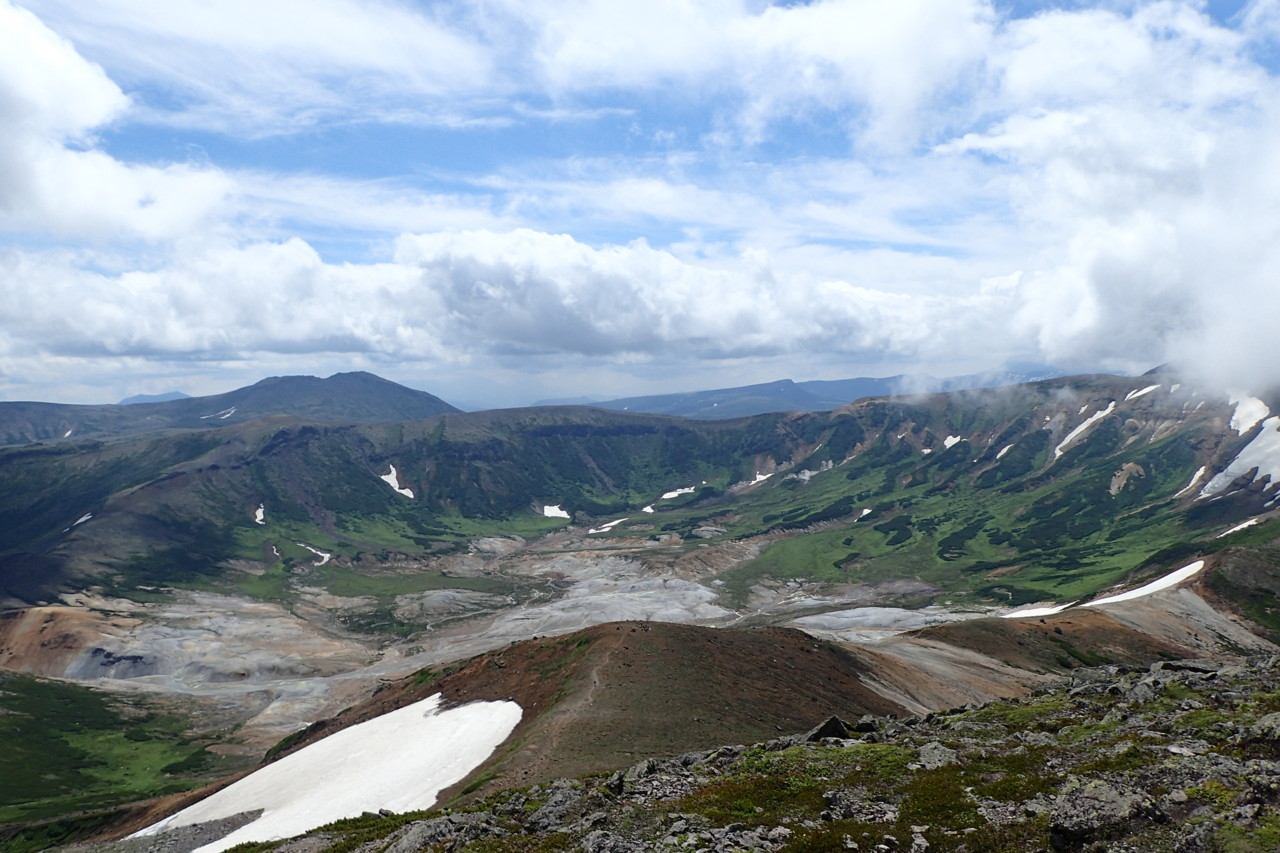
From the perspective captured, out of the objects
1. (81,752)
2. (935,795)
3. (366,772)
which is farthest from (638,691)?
(81,752)

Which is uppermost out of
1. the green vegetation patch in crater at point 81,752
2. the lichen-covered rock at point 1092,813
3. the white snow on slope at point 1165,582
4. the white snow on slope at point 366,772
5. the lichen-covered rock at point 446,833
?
the lichen-covered rock at point 1092,813

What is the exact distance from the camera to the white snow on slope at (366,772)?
5081 cm

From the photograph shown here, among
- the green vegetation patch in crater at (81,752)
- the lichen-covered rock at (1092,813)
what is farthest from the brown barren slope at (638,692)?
the green vegetation patch in crater at (81,752)

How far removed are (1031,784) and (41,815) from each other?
13709 centimetres

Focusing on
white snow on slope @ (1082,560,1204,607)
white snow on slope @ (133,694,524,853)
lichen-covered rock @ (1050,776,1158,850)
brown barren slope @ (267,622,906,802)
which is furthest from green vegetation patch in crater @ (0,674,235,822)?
→ white snow on slope @ (1082,560,1204,607)

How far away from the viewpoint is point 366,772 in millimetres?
58594

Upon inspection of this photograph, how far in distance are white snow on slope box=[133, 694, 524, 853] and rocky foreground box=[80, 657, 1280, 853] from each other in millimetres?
12208

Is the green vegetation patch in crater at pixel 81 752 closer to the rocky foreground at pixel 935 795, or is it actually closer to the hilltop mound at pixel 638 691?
the hilltop mound at pixel 638 691

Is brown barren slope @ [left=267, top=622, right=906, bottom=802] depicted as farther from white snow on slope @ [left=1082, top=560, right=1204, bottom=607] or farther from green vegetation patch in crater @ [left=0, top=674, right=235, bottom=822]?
white snow on slope @ [left=1082, top=560, right=1204, bottom=607]

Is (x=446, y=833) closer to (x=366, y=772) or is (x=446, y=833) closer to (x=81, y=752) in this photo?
(x=366, y=772)

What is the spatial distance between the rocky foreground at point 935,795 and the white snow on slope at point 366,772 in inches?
481

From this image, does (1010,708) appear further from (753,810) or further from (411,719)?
(411,719)

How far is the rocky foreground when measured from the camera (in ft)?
72.5

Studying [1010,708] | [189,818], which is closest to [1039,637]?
[1010,708]
